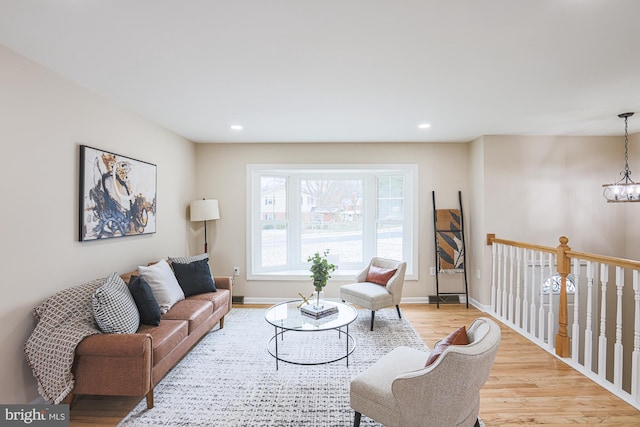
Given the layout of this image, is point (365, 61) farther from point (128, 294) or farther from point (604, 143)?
point (604, 143)

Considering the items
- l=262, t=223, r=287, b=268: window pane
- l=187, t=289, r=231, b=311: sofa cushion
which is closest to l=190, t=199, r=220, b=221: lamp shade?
l=262, t=223, r=287, b=268: window pane

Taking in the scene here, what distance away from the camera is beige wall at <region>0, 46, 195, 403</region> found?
2016mm

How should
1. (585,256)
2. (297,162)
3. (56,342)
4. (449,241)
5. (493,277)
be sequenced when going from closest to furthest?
(56,342) → (585,256) → (493,277) → (449,241) → (297,162)

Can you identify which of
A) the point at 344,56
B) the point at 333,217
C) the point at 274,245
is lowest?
the point at 274,245

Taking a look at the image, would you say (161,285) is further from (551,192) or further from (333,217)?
(551,192)

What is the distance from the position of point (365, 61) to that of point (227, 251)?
11.4 ft

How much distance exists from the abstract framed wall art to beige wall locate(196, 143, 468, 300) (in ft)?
3.91

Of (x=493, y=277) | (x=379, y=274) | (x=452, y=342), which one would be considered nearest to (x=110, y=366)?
(x=452, y=342)

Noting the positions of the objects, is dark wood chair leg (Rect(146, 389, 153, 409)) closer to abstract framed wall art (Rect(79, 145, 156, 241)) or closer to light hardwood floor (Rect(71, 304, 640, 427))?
light hardwood floor (Rect(71, 304, 640, 427))

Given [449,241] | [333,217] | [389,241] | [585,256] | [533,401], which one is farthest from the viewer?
[333,217]

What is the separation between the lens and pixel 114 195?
116 inches

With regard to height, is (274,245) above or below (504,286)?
above

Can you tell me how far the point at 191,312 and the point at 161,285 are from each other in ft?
1.29

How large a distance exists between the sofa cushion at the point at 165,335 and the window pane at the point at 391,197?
132 inches
